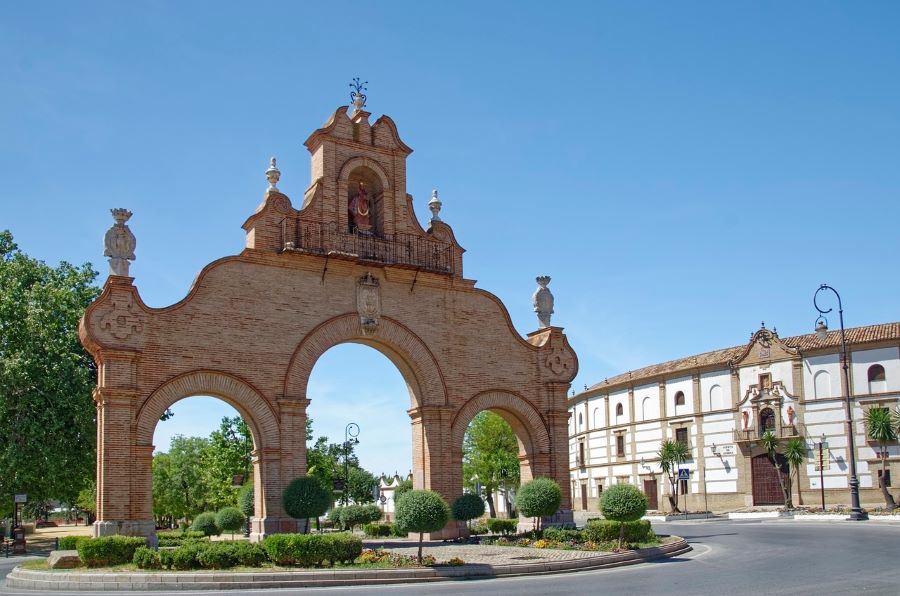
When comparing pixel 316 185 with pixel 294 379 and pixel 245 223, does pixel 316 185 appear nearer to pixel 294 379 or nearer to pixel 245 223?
pixel 245 223

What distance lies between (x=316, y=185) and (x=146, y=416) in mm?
8875

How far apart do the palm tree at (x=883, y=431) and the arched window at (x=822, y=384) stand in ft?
11.7

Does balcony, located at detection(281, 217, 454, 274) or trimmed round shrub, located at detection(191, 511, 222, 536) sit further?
trimmed round shrub, located at detection(191, 511, 222, 536)

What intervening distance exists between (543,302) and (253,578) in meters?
15.9

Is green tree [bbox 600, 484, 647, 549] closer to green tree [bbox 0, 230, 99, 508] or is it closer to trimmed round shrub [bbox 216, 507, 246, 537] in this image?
trimmed round shrub [bbox 216, 507, 246, 537]

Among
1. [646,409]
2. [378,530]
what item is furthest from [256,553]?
[646,409]

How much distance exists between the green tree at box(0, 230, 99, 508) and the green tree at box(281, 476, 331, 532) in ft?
39.9

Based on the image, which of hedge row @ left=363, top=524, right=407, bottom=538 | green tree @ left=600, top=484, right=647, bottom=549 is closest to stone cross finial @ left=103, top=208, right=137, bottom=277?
hedge row @ left=363, top=524, right=407, bottom=538

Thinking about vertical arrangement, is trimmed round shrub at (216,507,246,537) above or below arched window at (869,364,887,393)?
below

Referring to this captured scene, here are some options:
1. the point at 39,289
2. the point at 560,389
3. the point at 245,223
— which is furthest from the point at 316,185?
the point at 39,289

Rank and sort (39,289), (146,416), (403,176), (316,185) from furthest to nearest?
(39,289), (403,176), (316,185), (146,416)

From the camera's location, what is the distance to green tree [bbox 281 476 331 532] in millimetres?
23188

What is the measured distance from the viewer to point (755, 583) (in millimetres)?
16172

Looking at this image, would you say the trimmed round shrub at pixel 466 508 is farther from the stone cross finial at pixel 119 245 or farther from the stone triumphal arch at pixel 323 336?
the stone cross finial at pixel 119 245
